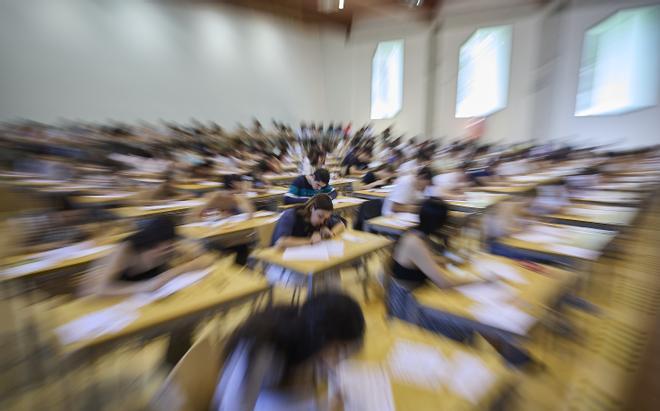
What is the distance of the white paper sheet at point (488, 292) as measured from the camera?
4.76 ft

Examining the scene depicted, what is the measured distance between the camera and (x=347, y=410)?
2.76 ft

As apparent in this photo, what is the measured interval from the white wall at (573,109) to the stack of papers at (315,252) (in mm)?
8959

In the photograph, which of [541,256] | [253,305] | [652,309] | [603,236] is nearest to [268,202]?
[253,305]

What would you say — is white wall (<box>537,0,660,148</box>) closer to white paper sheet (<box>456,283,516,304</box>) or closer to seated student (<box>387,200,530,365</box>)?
seated student (<box>387,200,530,365</box>)

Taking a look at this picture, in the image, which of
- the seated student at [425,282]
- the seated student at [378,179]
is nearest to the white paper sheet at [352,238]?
the seated student at [425,282]

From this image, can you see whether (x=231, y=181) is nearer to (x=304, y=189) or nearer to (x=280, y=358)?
(x=304, y=189)

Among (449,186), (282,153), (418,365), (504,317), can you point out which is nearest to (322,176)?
(449,186)

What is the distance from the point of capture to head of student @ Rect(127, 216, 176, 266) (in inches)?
60.2

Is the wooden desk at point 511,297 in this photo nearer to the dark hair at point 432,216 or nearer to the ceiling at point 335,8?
the dark hair at point 432,216

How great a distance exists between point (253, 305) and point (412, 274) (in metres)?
0.92

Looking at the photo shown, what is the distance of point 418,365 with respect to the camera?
3.30ft

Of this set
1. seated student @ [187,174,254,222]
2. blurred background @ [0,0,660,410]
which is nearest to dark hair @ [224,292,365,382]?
blurred background @ [0,0,660,410]

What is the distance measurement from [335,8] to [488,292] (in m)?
10.1

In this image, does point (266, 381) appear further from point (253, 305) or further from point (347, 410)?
point (253, 305)
